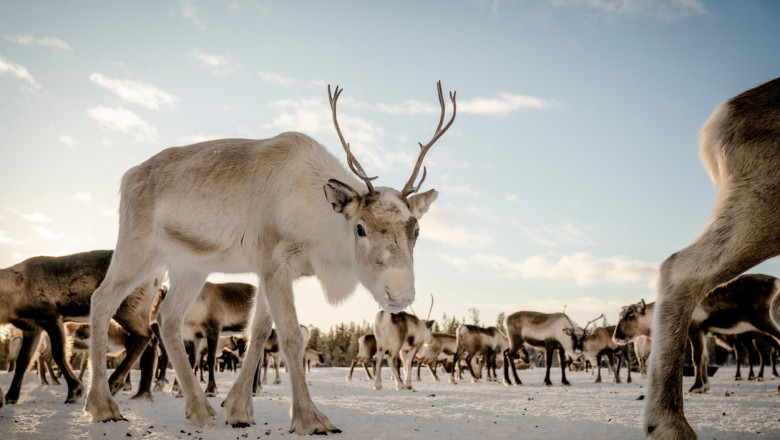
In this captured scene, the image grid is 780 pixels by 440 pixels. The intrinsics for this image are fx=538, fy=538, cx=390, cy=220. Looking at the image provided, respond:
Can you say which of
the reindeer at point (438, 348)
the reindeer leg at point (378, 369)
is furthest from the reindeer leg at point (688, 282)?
the reindeer at point (438, 348)

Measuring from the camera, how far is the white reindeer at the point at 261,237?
4.05m

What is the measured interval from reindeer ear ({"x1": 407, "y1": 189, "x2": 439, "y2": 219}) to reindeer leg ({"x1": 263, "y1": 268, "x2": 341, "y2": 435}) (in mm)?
1130

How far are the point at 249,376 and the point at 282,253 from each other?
109 cm

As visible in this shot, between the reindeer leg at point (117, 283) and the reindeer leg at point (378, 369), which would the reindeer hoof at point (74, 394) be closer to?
the reindeer leg at point (117, 283)

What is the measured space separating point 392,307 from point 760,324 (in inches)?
307

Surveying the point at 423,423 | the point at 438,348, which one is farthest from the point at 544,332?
the point at 423,423

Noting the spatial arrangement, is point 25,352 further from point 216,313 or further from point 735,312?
point 735,312

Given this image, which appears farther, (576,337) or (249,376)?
(576,337)

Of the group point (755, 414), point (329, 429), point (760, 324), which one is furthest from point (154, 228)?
point (760, 324)

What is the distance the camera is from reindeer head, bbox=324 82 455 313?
12.4 feet

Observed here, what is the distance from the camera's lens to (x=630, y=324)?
12383 millimetres

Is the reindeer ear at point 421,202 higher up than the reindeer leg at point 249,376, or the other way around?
the reindeer ear at point 421,202

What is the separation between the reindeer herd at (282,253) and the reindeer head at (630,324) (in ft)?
26.6

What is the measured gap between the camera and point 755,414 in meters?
4.79
